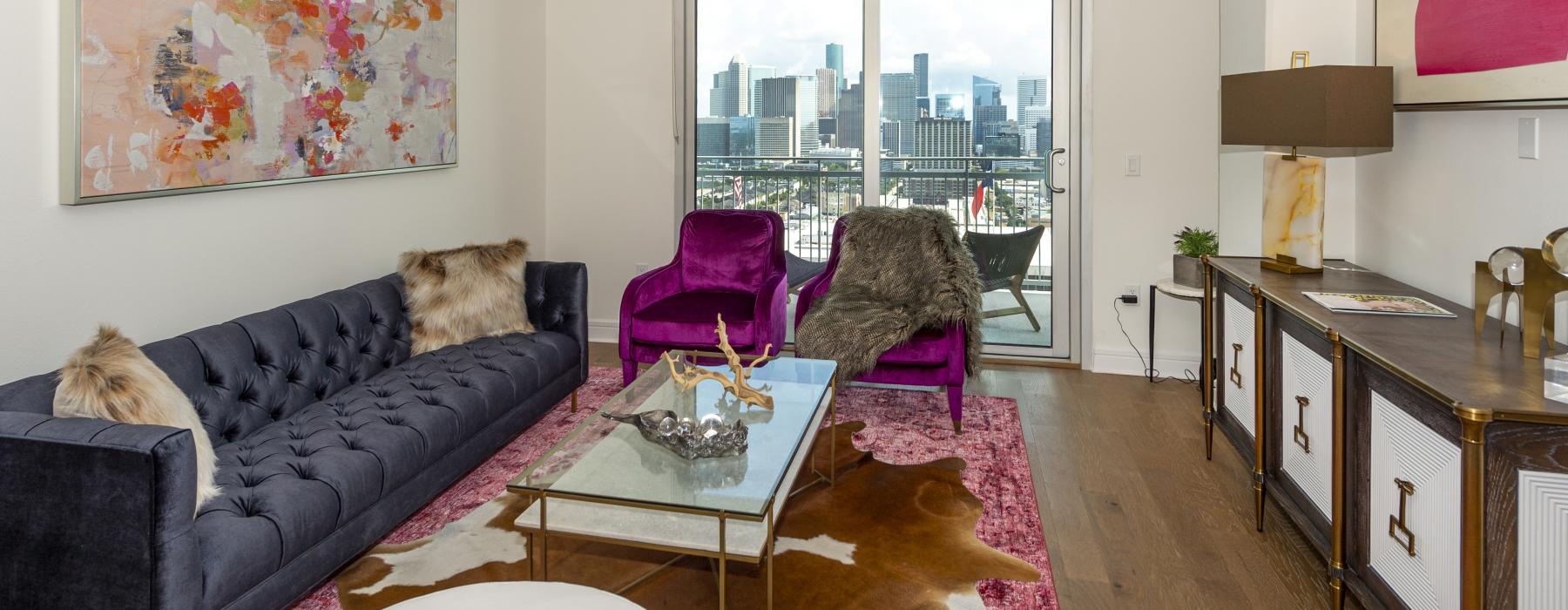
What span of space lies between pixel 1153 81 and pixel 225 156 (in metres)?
4.19

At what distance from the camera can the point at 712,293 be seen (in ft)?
15.6

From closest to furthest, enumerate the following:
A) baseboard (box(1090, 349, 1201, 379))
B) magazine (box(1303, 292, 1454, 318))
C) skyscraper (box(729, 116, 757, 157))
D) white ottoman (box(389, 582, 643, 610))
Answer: white ottoman (box(389, 582, 643, 610))
magazine (box(1303, 292, 1454, 318))
baseboard (box(1090, 349, 1201, 379))
skyscraper (box(729, 116, 757, 157))

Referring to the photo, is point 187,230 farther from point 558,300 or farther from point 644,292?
point 644,292

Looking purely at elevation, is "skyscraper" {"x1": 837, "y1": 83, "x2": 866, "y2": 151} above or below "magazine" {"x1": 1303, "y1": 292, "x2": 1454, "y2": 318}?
above

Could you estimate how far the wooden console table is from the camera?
5.45 ft

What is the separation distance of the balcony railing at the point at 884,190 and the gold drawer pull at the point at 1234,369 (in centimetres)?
216

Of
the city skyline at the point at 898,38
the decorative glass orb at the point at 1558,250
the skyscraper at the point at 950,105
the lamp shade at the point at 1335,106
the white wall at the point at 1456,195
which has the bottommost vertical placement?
the decorative glass orb at the point at 1558,250

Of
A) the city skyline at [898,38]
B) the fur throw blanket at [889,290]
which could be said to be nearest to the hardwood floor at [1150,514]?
the fur throw blanket at [889,290]

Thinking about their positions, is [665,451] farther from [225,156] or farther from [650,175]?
[650,175]

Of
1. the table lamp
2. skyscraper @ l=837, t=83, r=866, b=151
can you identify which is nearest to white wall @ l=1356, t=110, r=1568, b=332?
the table lamp

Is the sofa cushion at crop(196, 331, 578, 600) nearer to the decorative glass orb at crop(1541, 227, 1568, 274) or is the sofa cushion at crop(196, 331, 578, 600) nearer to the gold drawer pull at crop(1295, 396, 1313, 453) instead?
the gold drawer pull at crop(1295, 396, 1313, 453)

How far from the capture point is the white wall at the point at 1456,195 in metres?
2.33

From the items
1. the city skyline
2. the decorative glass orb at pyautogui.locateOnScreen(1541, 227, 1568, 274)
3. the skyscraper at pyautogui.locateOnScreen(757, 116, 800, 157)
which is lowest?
the decorative glass orb at pyautogui.locateOnScreen(1541, 227, 1568, 274)

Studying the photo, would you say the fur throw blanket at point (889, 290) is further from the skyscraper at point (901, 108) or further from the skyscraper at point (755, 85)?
the skyscraper at point (755, 85)
